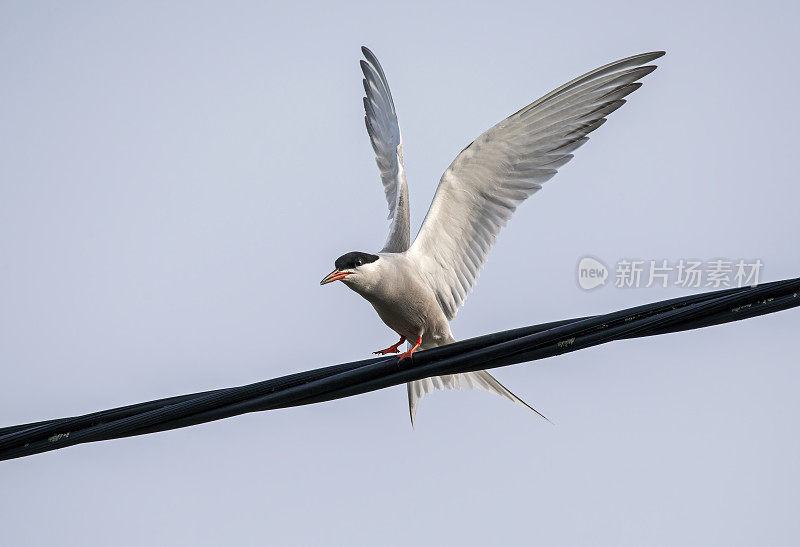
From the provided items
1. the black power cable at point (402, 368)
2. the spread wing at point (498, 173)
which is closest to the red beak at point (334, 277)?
the spread wing at point (498, 173)

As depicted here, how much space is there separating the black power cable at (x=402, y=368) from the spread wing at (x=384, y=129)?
310cm

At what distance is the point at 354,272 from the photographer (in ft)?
15.8

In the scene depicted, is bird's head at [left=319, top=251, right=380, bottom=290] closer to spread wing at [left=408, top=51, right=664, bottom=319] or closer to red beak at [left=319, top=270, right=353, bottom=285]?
red beak at [left=319, top=270, right=353, bottom=285]

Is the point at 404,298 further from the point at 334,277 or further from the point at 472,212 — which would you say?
the point at 472,212

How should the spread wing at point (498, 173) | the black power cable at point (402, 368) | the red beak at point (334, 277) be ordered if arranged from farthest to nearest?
1. the spread wing at point (498, 173)
2. the red beak at point (334, 277)
3. the black power cable at point (402, 368)

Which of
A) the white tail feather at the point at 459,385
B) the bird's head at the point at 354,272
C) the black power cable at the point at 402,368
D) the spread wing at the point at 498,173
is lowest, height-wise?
the white tail feather at the point at 459,385

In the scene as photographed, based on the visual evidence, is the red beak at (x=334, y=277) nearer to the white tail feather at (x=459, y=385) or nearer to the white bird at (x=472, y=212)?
the white bird at (x=472, y=212)

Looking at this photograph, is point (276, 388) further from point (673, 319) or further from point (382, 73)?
point (382, 73)

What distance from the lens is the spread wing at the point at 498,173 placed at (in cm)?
520

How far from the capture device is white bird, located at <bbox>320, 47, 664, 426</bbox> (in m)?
5.04

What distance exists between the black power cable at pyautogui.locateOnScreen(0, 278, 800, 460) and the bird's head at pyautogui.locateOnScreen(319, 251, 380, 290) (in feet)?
4.78

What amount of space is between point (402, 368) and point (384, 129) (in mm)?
4608

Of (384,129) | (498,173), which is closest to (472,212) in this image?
(498,173)

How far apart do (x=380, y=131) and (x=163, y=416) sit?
4871mm
